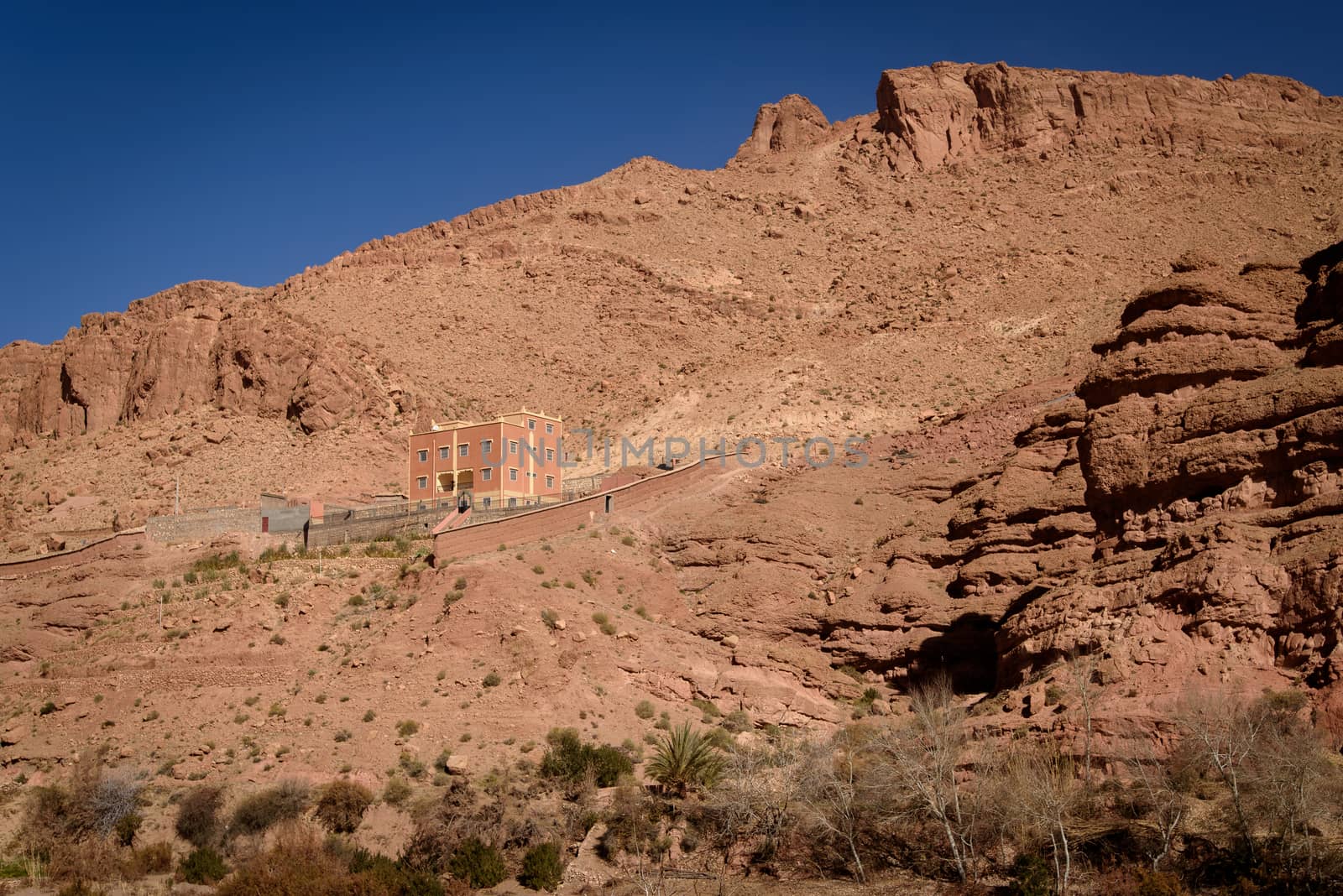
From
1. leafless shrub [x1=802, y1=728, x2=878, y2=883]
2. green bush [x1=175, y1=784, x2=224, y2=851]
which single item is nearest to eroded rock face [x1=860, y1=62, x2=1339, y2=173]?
leafless shrub [x1=802, y1=728, x2=878, y2=883]

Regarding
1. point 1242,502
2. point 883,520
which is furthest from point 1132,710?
point 883,520

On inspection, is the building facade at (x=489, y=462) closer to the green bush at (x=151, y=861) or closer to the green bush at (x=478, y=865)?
the green bush at (x=151, y=861)

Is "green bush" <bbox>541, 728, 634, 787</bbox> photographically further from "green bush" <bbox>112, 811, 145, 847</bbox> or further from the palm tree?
"green bush" <bbox>112, 811, 145, 847</bbox>

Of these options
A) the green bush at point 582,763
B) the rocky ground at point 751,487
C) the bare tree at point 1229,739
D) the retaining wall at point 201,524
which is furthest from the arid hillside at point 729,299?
the bare tree at point 1229,739

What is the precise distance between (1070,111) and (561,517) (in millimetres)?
57716

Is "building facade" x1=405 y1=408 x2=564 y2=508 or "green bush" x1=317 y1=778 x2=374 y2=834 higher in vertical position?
"building facade" x1=405 y1=408 x2=564 y2=508

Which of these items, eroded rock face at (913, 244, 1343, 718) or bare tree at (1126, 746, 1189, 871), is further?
eroded rock face at (913, 244, 1343, 718)

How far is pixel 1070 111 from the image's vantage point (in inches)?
2972

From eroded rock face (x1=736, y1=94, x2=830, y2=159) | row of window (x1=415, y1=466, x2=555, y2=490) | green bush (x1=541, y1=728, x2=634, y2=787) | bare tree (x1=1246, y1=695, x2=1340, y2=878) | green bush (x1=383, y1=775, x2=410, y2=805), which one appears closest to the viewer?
bare tree (x1=1246, y1=695, x2=1340, y2=878)

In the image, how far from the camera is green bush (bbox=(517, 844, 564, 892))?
17.6 m

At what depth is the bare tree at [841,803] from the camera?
54.7 ft

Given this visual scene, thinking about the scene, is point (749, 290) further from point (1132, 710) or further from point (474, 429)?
point (1132, 710)

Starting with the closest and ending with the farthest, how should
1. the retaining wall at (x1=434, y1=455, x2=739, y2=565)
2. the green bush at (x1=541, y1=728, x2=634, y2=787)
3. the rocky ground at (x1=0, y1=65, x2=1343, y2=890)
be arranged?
the rocky ground at (x1=0, y1=65, x2=1343, y2=890)
the green bush at (x1=541, y1=728, x2=634, y2=787)
the retaining wall at (x1=434, y1=455, x2=739, y2=565)

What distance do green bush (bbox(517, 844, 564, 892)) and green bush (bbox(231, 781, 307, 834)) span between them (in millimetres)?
3960
